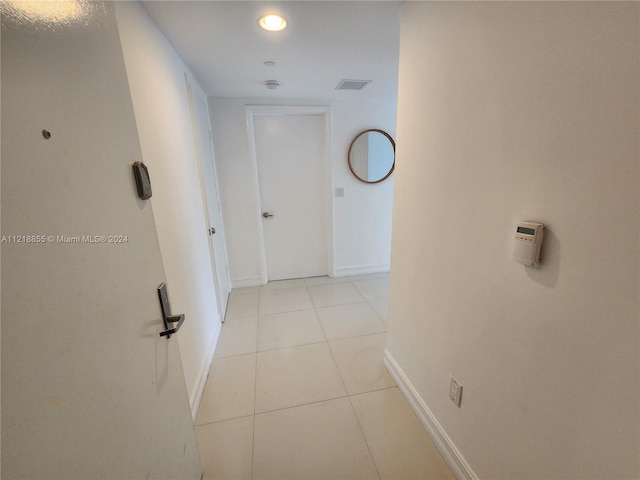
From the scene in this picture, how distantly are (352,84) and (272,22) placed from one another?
3.77 ft

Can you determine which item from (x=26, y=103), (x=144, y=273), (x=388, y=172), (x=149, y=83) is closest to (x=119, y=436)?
(x=144, y=273)

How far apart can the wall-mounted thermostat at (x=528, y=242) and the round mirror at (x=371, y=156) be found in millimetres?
2412

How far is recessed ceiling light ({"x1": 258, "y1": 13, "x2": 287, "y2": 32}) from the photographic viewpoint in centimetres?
131

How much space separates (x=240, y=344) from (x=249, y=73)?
2185mm

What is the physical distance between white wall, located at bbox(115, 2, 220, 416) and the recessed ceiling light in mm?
561

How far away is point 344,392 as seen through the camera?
5.34ft

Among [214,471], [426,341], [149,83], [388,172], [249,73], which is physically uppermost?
[249,73]

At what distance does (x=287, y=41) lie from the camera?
1.54 metres

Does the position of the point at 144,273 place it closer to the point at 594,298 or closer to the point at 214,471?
the point at 214,471

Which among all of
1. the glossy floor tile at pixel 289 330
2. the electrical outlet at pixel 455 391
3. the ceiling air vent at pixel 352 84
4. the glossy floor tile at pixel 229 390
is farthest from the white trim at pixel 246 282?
the electrical outlet at pixel 455 391

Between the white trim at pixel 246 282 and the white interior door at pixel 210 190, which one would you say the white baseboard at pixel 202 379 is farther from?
the white trim at pixel 246 282

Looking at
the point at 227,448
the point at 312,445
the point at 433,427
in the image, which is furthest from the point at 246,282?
the point at 433,427

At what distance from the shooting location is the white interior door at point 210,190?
6.82 ft

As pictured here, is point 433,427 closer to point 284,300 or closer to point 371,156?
point 284,300
